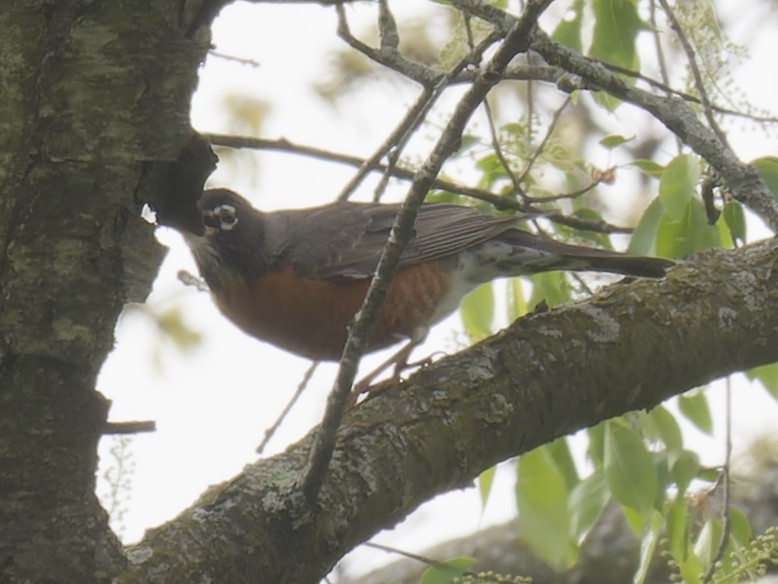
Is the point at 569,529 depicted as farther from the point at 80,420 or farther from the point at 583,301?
the point at 80,420

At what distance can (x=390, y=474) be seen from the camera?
82.2 inches

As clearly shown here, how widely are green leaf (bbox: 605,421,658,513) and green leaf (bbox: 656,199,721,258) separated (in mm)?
449

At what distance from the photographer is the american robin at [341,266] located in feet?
10.9

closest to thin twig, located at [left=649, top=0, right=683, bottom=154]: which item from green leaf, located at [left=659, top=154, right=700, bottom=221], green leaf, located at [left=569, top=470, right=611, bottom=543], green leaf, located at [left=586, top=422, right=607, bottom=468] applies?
green leaf, located at [left=659, top=154, right=700, bottom=221]

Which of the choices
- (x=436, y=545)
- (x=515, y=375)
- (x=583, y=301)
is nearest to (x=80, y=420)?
(x=515, y=375)

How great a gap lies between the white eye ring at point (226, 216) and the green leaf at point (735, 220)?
4.77 feet

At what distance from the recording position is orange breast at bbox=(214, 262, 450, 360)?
10.9ft

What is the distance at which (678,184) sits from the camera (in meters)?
2.59

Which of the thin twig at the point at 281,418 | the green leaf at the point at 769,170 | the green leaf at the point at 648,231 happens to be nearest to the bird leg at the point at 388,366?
the thin twig at the point at 281,418

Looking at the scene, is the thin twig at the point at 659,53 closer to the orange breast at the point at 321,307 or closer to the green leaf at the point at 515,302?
the green leaf at the point at 515,302

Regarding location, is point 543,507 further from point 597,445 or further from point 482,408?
point 482,408

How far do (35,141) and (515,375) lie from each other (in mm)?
1090

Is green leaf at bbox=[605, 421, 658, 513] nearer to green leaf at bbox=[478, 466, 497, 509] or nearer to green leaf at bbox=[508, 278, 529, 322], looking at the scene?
green leaf at bbox=[478, 466, 497, 509]

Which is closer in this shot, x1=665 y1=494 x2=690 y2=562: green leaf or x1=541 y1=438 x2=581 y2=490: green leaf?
x1=665 y1=494 x2=690 y2=562: green leaf
